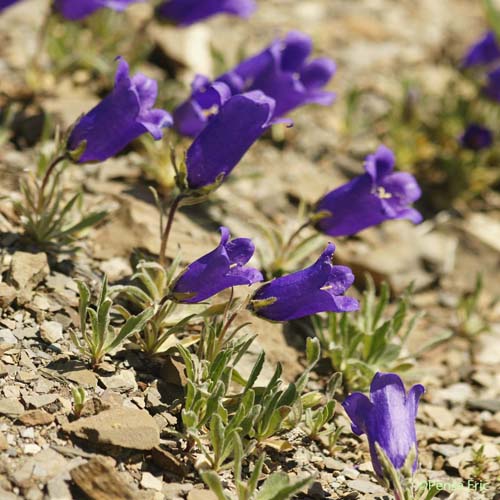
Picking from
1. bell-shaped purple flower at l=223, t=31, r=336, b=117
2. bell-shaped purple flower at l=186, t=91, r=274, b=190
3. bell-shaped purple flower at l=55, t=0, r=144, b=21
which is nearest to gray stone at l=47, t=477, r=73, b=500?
bell-shaped purple flower at l=186, t=91, r=274, b=190

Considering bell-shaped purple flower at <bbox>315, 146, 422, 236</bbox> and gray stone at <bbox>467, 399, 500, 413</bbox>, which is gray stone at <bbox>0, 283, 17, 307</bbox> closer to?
bell-shaped purple flower at <bbox>315, 146, 422, 236</bbox>

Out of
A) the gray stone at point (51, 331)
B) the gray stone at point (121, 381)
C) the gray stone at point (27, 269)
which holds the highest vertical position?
the gray stone at point (27, 269)

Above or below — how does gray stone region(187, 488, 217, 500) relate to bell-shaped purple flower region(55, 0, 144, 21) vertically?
below

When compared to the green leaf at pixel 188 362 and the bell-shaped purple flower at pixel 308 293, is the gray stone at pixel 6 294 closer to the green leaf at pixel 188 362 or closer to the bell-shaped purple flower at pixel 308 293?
the green leaf at pixel 188 362

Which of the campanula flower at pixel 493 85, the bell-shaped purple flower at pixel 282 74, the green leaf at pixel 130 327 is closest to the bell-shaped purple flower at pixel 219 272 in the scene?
the green leaf at pixel 130 327

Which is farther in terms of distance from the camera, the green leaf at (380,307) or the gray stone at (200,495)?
the green leaf at (380,307)

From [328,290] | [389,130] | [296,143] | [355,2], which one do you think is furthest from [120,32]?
[328,290]

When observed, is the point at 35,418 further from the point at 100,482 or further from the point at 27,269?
the point at 27,269
